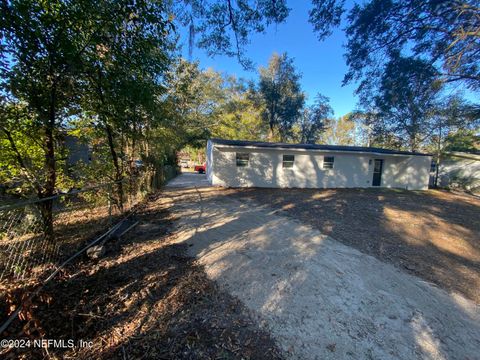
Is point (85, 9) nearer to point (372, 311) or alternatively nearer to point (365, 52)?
point (372, 311)

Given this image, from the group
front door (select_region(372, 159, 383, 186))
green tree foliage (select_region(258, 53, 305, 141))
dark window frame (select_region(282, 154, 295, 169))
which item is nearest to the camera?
dark window frame (select_region(282, 154, 295, 169))

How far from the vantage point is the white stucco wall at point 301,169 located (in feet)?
40.3

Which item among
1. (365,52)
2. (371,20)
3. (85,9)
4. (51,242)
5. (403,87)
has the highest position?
(371,20)

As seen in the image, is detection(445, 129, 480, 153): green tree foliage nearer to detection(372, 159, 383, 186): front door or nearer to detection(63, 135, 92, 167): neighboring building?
detection(372, 159, 383, 186): front door

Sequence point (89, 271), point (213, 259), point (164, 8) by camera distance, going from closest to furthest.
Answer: point (89, 271)
point (213, 259)
point (164, 8)

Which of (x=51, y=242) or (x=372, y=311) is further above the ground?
(x=51, y=242)

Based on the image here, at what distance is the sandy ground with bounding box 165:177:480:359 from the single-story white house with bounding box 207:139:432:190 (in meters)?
8.03

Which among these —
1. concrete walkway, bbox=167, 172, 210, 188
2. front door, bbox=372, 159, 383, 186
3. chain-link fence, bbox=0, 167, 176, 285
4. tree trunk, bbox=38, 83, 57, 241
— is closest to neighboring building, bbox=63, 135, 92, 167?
tree trunk, bbox=38, 83, 57, 241

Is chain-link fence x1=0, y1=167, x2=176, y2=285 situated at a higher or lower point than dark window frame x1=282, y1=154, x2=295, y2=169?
lower

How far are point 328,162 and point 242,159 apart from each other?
562cm

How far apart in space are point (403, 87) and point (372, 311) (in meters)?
9.50

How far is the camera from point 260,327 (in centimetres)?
213

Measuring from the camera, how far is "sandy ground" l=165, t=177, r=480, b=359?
1.96m

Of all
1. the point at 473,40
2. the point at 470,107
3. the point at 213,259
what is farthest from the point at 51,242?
the point at 470,107
